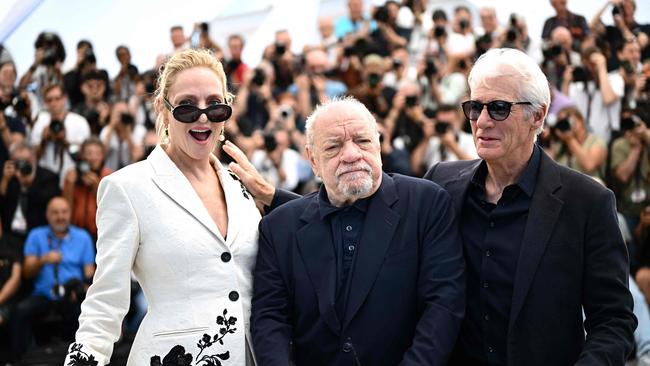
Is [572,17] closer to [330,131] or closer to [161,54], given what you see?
[161,54]

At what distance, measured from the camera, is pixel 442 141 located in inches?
356

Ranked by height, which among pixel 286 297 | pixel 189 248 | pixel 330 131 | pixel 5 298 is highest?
pixel 330 131

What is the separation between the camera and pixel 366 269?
3627 mm

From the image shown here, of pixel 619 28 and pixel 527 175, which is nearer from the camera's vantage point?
pixel 527 175

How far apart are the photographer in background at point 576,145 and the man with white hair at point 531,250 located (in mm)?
4653

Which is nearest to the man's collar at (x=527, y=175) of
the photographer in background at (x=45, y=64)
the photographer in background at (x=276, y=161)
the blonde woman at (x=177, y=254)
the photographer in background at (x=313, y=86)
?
the blonde woman at (x=177, y=254)

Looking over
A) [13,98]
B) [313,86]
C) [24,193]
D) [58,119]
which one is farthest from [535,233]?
[13,98]

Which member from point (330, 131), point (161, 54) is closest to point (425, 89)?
point (161, 54)

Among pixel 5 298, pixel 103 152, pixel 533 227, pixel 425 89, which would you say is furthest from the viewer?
pixel 425 89

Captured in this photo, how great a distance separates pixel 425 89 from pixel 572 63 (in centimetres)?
143

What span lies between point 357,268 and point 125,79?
7187 millimetres

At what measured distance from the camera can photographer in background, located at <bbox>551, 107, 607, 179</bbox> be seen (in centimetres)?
826

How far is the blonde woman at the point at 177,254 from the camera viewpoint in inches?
144

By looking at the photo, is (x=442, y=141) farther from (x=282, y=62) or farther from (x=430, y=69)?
(x=282, y=62)
